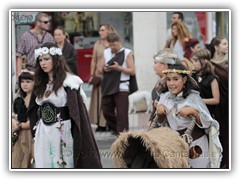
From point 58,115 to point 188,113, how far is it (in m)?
1.09

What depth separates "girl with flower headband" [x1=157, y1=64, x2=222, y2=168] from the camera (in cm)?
662

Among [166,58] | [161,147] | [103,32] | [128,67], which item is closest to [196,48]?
[128,67]

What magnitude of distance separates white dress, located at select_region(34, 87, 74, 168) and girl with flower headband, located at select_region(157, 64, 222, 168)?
0.82 metres

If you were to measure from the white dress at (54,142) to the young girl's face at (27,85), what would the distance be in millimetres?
535

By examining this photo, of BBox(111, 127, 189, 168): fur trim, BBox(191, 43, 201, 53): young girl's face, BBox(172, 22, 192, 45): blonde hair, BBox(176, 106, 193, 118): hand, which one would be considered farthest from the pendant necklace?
BBox(172, 22, 192, 45): blonde hair

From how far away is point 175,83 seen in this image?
263 inches

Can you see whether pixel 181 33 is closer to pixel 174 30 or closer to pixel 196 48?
pixel 174 30

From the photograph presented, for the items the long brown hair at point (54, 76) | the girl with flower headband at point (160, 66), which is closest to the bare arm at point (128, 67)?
the girl with flower headband at point (160, 66)

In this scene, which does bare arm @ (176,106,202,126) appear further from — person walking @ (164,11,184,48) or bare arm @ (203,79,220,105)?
person walking @ (164,11,184,48)

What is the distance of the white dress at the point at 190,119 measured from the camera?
21.7ft

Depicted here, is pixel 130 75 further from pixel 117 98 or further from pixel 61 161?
pixel 61 161

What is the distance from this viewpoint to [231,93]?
7449 millimetres

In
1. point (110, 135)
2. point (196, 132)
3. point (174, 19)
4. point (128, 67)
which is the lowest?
point (110, 135)
